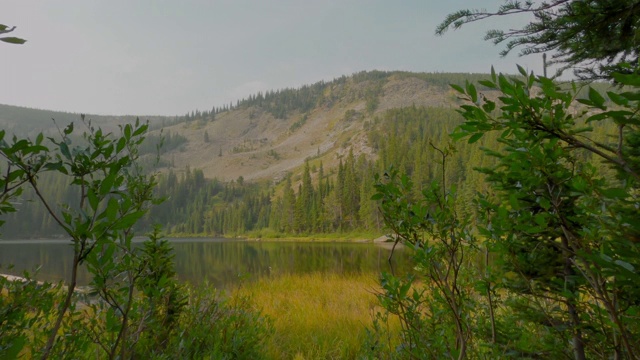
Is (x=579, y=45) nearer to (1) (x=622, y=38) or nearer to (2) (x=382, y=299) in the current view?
(1) (x=622, y=38)

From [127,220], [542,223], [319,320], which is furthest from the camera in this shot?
[319,320]

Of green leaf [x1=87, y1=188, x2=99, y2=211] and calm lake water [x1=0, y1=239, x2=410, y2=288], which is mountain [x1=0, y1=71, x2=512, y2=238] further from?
green leaf [x1=87, y1=188, x2=99, y2=211]

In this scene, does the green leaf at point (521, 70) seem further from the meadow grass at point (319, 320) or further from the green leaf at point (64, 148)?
the meadow grass at point (319, 320)

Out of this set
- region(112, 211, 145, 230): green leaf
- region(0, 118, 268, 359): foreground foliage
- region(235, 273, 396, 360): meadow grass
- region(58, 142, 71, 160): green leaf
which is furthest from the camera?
region(235, 273, 396, 360): meadow grass

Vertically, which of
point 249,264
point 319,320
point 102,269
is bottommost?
point 249,264

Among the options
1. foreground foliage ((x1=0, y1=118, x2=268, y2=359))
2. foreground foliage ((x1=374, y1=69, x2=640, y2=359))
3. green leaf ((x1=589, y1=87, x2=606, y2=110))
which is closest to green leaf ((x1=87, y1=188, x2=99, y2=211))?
foreground foliage ((x1=0, y1=118, x2=268, y2=359))

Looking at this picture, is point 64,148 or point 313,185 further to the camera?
point 313,185

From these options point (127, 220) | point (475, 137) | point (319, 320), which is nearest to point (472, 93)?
point (475, 137)

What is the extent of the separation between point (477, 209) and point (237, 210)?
118442mm

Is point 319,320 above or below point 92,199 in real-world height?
below

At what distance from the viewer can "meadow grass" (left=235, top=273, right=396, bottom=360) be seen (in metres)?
5.38

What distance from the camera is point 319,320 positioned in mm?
7184

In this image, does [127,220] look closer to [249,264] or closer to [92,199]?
[92,199]

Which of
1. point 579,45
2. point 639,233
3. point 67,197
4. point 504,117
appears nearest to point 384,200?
point 504,117
